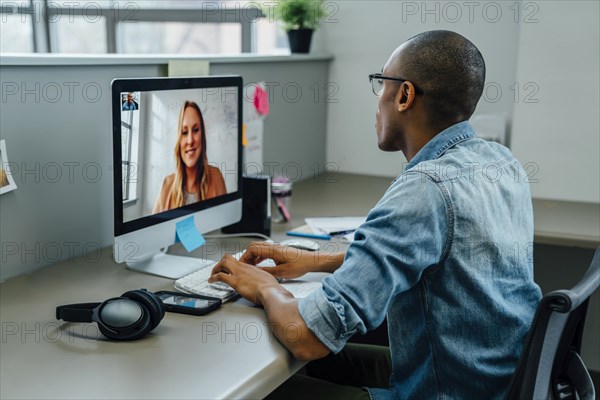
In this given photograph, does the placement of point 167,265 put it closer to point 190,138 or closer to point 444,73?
point 190,138

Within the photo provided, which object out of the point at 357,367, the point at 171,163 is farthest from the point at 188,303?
the point at 357,367

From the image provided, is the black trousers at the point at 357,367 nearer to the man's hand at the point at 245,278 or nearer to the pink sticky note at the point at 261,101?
the man's hand at the point at 245,278

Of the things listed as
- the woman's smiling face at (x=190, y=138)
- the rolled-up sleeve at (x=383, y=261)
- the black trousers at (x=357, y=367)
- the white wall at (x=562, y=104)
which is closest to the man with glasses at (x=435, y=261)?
the rolled-up sleeve at (x=383, y=261)

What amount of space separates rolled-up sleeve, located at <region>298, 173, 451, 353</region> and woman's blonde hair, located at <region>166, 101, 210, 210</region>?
0.57 meters

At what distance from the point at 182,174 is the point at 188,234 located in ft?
0.47

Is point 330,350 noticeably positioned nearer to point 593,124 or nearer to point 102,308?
point 102,308

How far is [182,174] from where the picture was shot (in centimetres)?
162

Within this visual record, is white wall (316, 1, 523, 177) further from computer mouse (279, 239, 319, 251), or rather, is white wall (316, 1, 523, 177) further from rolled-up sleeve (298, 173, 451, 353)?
rolled-up sleeve (298, 173, 451, 353)

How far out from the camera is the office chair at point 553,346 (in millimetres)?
1023

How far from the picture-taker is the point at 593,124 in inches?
87.3

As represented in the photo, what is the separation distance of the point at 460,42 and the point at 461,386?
0.62m

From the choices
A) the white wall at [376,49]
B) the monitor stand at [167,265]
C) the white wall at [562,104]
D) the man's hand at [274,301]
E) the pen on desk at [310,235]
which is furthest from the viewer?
the white wall at [376,49]

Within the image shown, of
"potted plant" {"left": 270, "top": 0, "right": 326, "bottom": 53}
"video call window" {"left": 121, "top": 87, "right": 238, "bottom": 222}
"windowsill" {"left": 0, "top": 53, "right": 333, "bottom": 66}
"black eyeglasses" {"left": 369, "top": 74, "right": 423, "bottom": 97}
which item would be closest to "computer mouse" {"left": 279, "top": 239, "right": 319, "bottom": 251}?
"video call window" {"left": 121, "top": 87, "right": 238, "bottom": 222}

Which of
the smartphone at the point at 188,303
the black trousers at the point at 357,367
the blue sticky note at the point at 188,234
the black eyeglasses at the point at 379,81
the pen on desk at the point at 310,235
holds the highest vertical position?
the black eyeglasses at the point at 379,81
